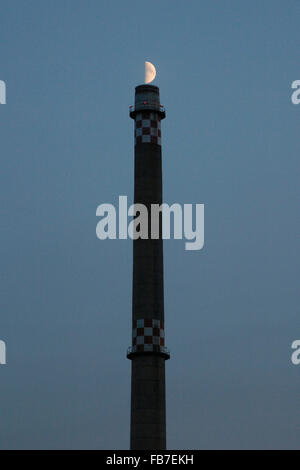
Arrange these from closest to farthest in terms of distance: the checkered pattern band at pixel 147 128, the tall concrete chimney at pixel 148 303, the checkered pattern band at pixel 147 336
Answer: the tall concrete chimney at pixel 148 303 < the checkered pattern band at pixel 147 336 < the checkered pattern band at pixel 147 128

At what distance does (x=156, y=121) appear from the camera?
287 feet

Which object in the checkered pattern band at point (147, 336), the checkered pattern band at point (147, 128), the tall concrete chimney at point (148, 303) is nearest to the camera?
the tall concrete chimney at point (148, 303)

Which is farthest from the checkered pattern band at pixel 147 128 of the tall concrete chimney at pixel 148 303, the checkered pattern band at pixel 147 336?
the checkered pattern band at pixel 147 336

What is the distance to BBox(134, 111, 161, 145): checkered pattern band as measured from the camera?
86.4 m

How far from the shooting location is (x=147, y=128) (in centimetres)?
8675

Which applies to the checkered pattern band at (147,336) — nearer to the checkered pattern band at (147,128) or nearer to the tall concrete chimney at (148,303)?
the tall concrete chimney at (148,303)

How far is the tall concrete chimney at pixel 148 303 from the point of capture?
80250 millimetres

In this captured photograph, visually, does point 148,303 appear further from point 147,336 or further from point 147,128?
point 147,128

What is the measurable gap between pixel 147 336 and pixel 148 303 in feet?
10.5

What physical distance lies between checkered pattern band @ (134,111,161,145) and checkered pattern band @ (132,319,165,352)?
1771 centimetres

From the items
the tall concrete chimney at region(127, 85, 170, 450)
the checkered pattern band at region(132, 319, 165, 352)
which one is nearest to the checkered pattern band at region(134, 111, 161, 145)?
the tall concrete chimney at region(127, 85, 170, 450)
